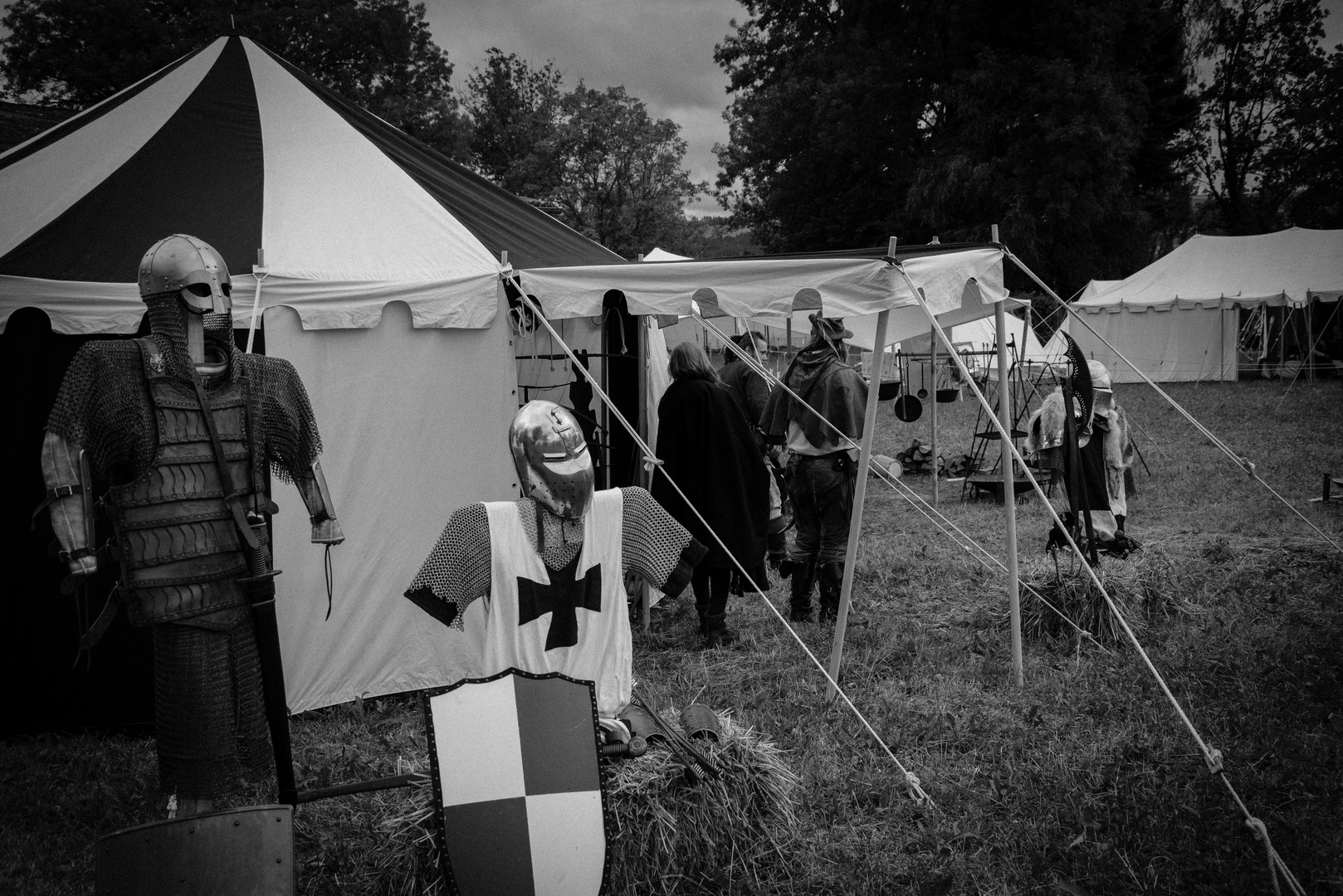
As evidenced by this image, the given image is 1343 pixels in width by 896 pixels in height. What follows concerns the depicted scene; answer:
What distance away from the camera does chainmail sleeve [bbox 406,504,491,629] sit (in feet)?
8.55

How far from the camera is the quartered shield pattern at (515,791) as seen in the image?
207 cm

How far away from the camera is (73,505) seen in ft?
7.93

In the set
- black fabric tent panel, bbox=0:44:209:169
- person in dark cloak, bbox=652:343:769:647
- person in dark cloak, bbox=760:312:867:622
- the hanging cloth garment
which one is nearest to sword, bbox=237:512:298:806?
the hanging cloth garment

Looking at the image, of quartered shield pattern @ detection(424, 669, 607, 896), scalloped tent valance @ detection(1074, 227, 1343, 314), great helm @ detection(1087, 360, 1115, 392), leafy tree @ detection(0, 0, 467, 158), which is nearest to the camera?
quartered shield pattern @ detection(424, 669, 607, 896)

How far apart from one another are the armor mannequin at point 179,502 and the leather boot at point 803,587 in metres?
3.33

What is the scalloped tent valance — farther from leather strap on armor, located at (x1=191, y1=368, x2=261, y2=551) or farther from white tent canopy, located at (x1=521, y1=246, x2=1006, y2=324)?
leather strap on armor, located at (x1=191, y1=368, x2=261, y2=551)

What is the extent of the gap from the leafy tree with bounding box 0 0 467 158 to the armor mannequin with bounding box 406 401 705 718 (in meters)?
9.81

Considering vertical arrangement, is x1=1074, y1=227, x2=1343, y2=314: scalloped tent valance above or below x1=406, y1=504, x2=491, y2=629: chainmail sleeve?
above

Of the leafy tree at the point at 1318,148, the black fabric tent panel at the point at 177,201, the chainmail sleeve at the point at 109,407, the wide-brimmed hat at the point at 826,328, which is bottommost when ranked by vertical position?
the chainmail sleeve at the point at 109,407

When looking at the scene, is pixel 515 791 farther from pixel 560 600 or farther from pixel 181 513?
pixel 181 513

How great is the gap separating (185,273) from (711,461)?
285 centimetres

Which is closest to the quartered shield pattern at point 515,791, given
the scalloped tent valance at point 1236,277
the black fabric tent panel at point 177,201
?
the black fabric tent panel at point 177,201

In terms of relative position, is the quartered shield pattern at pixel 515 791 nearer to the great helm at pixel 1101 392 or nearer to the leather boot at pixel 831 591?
the leather boot at pixel 831 591

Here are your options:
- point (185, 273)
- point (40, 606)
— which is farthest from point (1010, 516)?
point (40, 606)
